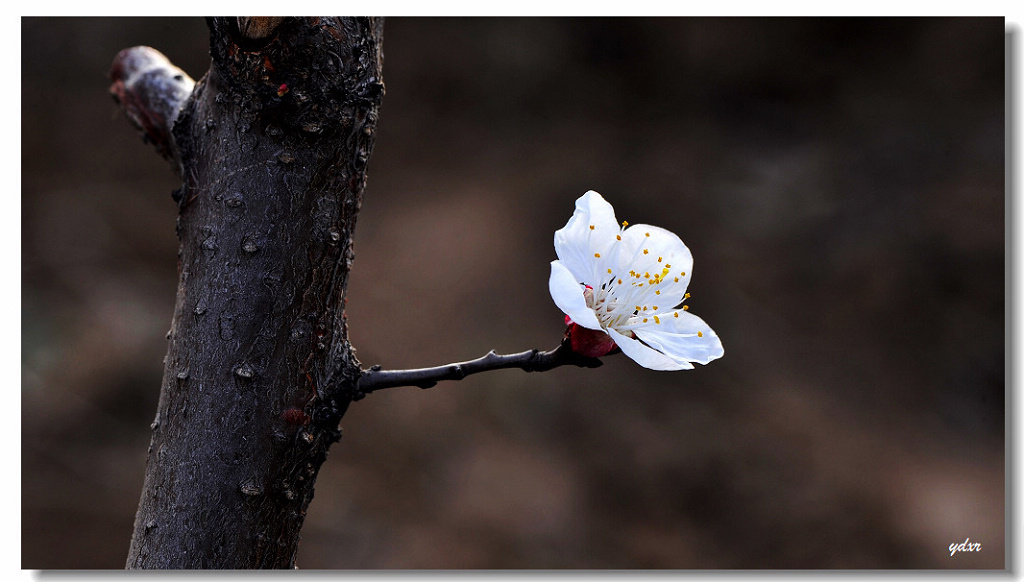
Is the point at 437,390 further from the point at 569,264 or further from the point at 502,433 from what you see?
the point at 569,264

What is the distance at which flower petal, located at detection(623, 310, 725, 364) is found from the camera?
26.7 inches

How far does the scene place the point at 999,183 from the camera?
112 inches

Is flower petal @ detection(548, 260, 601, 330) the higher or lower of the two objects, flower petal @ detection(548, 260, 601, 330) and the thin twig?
the higher

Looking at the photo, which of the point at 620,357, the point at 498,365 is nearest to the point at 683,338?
the point at 498,365

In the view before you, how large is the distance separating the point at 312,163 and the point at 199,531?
0.35 metres

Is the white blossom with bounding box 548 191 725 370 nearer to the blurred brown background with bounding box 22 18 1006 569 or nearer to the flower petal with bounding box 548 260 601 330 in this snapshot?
the flower petal with bounding box 548 260 601 330

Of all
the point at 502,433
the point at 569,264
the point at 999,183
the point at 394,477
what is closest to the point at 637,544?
the point at 502,433

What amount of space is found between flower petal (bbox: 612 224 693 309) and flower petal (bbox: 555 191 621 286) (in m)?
0.04

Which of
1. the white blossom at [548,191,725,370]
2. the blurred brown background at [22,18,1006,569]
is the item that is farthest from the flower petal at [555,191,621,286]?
the blurred brown background at [22,18,1006,569]

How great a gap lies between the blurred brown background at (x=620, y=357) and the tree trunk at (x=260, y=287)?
5.91 feet

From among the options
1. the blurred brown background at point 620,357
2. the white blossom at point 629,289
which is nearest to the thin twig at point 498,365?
the white blossom at point 629,289

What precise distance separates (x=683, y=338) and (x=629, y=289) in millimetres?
71

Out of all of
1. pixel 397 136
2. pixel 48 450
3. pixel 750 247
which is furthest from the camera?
pixel 397 136

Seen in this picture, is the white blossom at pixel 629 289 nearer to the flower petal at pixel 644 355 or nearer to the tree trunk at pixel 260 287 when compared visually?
the flower petal at pixel 644 355
